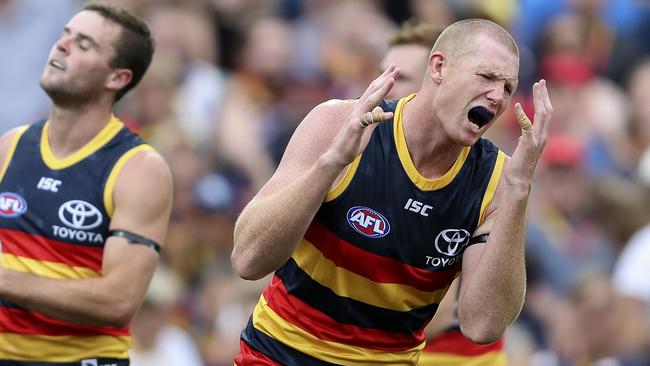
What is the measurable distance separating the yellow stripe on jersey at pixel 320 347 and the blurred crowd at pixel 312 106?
3.44 metres

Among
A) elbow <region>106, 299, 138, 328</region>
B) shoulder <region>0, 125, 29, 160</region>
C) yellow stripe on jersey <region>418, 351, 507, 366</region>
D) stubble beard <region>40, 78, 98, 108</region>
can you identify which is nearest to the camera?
elbow <region>106, 299, 138, 328</region>

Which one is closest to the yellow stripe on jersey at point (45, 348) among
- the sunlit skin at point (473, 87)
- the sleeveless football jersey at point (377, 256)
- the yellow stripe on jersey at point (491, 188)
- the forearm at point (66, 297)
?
the forearm at point (66, 297)

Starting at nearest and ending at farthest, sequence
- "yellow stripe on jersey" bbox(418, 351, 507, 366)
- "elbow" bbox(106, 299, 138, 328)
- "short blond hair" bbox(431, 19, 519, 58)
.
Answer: "short blond hair" bbox(431, 19, 519, 58), "elbow" bbox(106, 299, 138, 328), "yellow stripe on jersey" bbox(418, 351, 507, 366)

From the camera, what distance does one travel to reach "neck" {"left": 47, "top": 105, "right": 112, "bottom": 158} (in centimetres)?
721

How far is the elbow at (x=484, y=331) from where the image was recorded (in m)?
6.02

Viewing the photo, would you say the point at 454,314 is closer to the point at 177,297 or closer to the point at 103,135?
the point at 103,135

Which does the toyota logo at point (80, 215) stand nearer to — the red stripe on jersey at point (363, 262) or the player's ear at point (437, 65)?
the red stripe on jersey at point (363, 262)

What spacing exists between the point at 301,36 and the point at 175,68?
167cm

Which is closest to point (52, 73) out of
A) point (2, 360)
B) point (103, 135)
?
point (103, 135)

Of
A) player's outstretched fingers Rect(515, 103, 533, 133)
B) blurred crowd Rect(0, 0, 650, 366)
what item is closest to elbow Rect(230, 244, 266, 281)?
player's outstretched fingers Rect(515, 103, 533, 133)

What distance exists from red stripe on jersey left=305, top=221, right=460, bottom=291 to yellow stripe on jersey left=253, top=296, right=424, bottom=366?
36cm

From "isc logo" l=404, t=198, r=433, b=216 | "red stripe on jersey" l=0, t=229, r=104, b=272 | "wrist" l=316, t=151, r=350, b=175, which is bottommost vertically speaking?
"red stripe on jersey" l=0, t=229, r=104, b=272

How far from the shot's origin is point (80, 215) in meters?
6.99

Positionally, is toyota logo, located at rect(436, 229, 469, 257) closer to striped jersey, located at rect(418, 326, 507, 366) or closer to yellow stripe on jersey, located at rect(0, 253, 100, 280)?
striped jersey, located at rect(418, 326, 507, 366)
